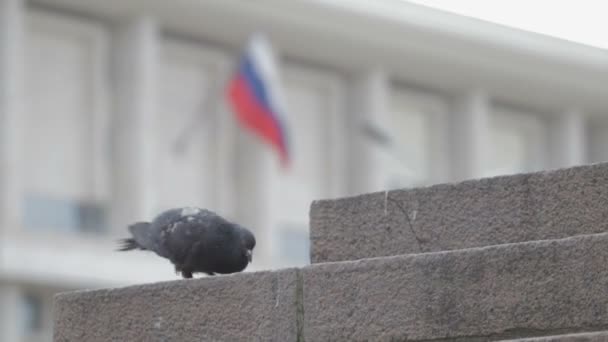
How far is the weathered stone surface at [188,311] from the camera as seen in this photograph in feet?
25.8

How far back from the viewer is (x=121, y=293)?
27.3ft

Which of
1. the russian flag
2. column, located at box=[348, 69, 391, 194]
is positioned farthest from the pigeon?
column, located at box=[348, 69, 391, 194]

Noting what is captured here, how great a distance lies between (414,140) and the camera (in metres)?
63.3

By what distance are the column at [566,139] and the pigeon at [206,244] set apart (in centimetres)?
5824

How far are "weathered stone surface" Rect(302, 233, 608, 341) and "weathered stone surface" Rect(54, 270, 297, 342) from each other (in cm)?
12

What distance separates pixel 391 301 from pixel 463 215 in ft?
1.62

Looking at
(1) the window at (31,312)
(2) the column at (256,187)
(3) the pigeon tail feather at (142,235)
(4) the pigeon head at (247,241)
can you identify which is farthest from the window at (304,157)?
(4) the pigeon head at (247,241)

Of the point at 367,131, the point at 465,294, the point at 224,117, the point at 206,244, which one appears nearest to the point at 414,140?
the point at 367,131

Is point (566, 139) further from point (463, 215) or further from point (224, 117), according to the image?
point (463, 215)

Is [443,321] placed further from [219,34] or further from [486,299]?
[219,34]

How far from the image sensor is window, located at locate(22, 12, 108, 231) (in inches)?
2019

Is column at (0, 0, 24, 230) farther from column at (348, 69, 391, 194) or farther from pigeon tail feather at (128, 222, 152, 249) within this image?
pigeon tail feather at (128, 222, 152, 249)

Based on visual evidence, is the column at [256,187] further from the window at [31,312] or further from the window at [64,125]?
the window at [31,312]

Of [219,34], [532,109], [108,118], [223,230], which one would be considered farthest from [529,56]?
[223,230]
